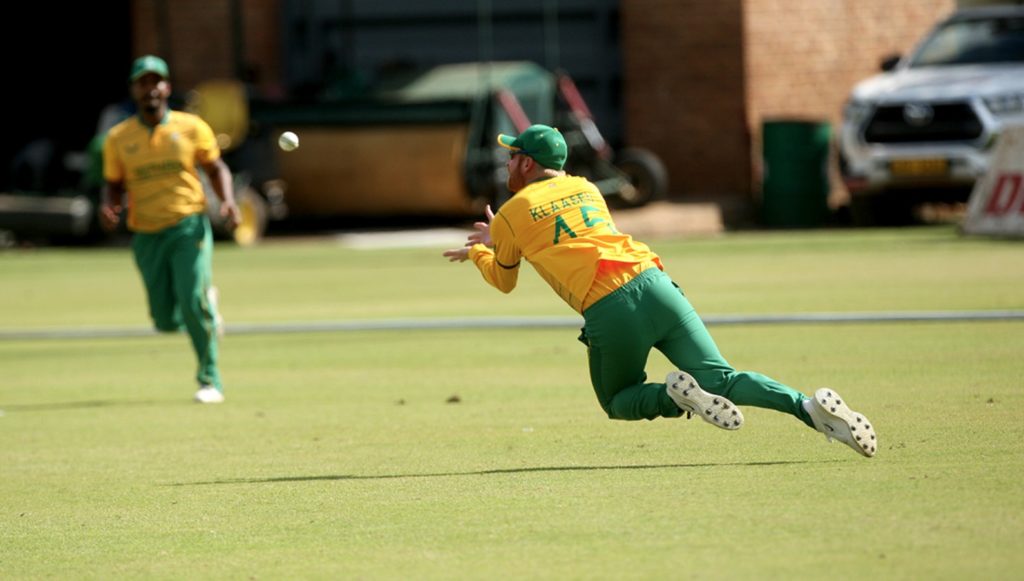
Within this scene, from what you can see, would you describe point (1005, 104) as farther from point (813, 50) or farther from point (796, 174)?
point (813, 50)

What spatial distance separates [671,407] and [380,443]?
2.00 meters

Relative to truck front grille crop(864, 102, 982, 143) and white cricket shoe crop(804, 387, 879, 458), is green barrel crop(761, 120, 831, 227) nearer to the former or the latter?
truck front grille crop(864, 102, 982, 143)

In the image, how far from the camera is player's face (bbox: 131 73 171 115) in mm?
12109

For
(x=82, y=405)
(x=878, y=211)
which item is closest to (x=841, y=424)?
(x=82, y=405)

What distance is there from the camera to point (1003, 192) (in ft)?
70.6

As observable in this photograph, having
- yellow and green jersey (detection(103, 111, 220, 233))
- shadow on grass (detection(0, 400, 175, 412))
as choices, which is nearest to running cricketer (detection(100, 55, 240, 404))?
yellow and green jersey (detection(103, 111, 220, 233))

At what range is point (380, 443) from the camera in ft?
32.2

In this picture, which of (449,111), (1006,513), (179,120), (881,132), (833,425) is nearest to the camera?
(1006,513)

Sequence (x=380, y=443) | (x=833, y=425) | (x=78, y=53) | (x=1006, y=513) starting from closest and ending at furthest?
(x=1006, y=513), (x=833, y=425), (x=380, y=443), (x=78, y=53)

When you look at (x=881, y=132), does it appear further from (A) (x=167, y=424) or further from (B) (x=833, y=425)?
(B) (x=833, y=425)

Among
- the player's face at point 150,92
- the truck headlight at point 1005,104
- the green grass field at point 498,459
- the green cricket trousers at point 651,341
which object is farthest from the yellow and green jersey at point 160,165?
the truck headlight at point 1005,104

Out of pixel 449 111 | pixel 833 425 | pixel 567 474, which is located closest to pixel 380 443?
pixel 567 474

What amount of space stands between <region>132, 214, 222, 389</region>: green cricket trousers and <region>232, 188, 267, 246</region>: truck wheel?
14359 mm

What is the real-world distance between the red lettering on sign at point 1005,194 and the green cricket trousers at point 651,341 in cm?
1365
